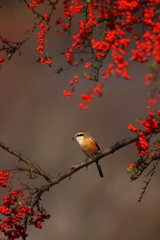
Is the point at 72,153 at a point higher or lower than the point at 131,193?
higher

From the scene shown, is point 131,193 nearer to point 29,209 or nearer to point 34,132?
point 34,132

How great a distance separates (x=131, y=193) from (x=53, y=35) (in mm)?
5226

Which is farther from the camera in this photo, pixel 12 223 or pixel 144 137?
pixel 12 223

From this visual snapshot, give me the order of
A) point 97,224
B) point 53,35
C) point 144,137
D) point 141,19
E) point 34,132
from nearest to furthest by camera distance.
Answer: point 141,19 < point 144,137 < point 97,224 < point 34,132 < point 53,35

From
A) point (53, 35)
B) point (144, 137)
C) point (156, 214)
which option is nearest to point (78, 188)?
point (156, 214)

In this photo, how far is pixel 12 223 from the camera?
2957 mm

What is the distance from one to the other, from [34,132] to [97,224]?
3.07 metres

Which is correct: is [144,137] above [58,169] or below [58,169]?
below

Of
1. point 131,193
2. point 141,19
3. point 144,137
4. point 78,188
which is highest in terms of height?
point 78,188

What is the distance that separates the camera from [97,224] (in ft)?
31.6

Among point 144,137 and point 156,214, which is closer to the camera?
point 144,137

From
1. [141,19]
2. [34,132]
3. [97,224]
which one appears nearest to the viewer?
[141,19]

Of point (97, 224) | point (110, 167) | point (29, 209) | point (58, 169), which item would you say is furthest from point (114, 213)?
point (29, 209)

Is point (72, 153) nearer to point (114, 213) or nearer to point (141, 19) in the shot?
point (114, 213)
